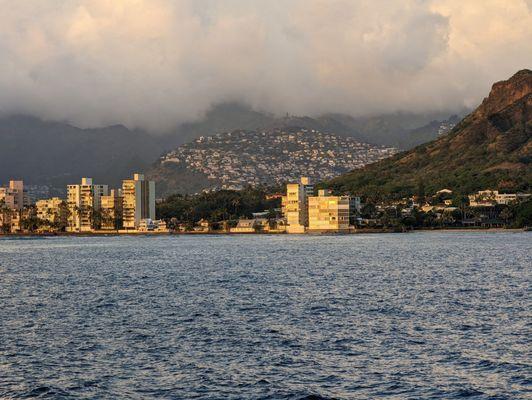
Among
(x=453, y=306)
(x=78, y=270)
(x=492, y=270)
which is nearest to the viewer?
(x=453, y=306)

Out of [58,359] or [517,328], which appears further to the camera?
[517,328]

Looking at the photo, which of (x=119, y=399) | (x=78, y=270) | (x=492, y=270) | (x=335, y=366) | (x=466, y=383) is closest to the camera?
(x=119, y=399)

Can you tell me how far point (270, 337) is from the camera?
5759 centimetres

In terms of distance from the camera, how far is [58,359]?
5022 centimetres

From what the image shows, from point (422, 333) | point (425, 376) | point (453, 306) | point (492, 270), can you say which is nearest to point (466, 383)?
point (425, 376)

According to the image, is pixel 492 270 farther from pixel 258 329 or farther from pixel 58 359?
pixel 58 359

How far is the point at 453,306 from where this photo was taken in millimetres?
73250

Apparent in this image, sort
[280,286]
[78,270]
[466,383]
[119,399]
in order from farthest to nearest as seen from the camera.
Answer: [78,270], [280,286], [466,383], [119,399]

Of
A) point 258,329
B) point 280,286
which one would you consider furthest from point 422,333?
point 280,286

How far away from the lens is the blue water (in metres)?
43.4

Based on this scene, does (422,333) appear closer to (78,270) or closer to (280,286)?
(280,286)

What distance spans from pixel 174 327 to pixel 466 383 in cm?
2566

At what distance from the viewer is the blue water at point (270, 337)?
43.4m

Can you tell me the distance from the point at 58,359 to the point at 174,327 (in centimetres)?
1359
